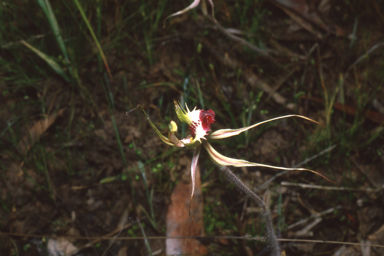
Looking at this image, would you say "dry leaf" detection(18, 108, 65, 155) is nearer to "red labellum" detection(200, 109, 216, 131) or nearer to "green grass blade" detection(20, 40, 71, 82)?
"green grass blade" detection(20, 40, 71, 82)

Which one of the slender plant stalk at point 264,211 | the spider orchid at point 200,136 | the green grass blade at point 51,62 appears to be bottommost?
the slender plant stalk at point 264,211

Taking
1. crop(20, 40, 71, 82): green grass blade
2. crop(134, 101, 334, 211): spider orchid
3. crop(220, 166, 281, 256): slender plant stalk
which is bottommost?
crop(220, 166, 281, 256): slender plant stalk

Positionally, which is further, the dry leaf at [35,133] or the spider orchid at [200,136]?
the dry leaf at [35,133]

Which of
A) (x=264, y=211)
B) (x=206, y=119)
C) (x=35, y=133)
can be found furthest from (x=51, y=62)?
(x=264, y=211)

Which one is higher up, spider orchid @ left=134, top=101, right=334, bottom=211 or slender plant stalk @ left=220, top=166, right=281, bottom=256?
spider orchid @ left=134, top=101, right=334, bottom=211

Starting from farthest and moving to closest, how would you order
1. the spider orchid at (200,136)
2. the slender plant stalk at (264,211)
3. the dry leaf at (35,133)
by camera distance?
the dry leaf at (35,133)
the slender plant stalk at (264,211)
the spider orchid at (200,136)

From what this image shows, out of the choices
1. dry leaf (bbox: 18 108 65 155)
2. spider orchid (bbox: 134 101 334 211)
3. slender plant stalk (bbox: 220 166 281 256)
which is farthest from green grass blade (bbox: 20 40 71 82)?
slender plant stalk (bbox: 220 166 281 256)

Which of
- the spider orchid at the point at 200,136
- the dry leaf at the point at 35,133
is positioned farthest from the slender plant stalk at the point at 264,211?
the dry leaf at the point at 35,133

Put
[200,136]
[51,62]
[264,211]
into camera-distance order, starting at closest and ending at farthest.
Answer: [200,136] → [264,211] → [51,62]

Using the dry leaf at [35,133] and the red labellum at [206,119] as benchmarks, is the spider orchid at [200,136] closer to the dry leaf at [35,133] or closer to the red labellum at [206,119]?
the red labellum at [206,119]

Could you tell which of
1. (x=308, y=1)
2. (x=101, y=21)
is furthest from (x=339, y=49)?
(x=101, y=21)

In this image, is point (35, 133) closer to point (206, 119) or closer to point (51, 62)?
point (51, 62)

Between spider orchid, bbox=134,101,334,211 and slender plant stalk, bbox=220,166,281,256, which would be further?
slender plant stalk, bbox=220,166,281,256

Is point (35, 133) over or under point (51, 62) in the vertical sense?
under
